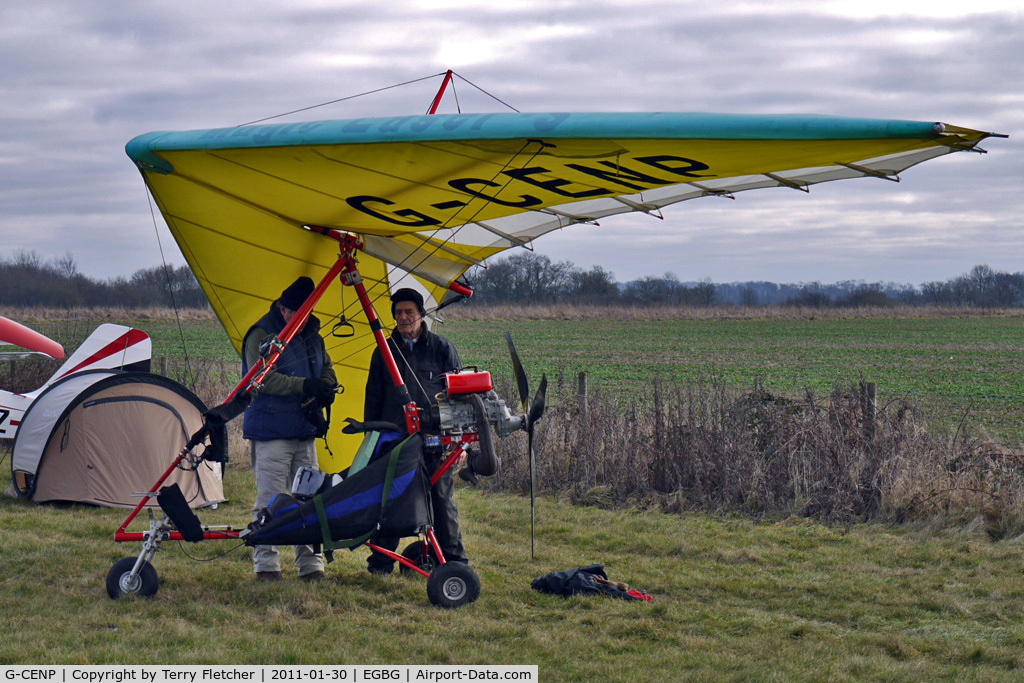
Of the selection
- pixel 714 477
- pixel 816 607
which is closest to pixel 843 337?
pixel 714 477

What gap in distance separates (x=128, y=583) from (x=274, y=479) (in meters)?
0.93

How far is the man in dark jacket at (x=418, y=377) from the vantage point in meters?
4.88

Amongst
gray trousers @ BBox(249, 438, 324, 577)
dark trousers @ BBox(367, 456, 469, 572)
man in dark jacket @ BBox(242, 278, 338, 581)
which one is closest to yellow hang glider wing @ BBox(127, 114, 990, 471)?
man in dark jacket @ BBox(242, 278, 338, 581)

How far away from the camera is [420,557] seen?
5.02 m


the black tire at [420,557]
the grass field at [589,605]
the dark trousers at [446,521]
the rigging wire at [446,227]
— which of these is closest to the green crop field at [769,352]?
the grass field at [589,605]

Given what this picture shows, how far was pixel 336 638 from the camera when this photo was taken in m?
4.05

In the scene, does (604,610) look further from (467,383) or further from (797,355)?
(797,355)

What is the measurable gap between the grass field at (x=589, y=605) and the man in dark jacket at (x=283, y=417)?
21 cm

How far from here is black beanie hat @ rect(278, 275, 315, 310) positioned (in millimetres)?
4977

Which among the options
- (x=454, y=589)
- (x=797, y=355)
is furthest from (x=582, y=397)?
(x=797, y=355)

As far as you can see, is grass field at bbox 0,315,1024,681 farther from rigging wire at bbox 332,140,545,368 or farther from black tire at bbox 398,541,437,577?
rigging wire at bbox 332,140,545,368

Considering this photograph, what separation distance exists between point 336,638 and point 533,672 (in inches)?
39.5

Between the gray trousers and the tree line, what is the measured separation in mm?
25371

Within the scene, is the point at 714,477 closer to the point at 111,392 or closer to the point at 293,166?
the point at 293,166
